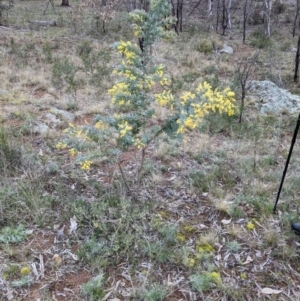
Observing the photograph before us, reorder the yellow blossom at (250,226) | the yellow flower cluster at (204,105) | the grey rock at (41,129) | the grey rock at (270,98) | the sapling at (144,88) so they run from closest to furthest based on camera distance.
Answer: the yellow flower cluster at (204,105) < the sapling at (144,88) < the yellow blossom at (250,226) < the grey rock at (41,129) < the grey rock at (270,98)

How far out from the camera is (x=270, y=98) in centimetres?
691

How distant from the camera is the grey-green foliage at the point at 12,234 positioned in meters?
2.88

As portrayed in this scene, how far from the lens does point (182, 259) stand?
285cm

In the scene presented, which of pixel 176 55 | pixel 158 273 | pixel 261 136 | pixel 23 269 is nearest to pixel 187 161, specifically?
pixel 261 136

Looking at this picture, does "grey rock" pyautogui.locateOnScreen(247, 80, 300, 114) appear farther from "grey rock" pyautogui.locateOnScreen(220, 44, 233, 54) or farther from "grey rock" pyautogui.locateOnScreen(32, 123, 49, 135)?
"grey rock" pyautogui.locateOnScreen(32, 123, 49, 135)

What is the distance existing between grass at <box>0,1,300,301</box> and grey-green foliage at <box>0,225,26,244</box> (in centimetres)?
1

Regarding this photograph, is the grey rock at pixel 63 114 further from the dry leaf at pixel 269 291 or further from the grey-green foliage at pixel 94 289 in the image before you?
the dry leaf at pixel 269 291

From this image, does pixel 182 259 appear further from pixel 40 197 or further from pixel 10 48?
pixel 10 48

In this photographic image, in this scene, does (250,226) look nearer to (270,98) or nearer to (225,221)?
(225,221)

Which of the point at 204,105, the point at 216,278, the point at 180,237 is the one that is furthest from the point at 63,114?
the point at 216,278

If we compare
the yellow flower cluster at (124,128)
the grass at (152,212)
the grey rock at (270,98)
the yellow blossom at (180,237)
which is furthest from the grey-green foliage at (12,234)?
the grey rock at (270,98)

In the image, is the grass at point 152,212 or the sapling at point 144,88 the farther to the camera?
the sapling at point 144,88

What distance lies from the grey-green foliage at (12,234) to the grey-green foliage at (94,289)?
745 mm

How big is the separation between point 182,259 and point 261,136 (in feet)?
10.2
